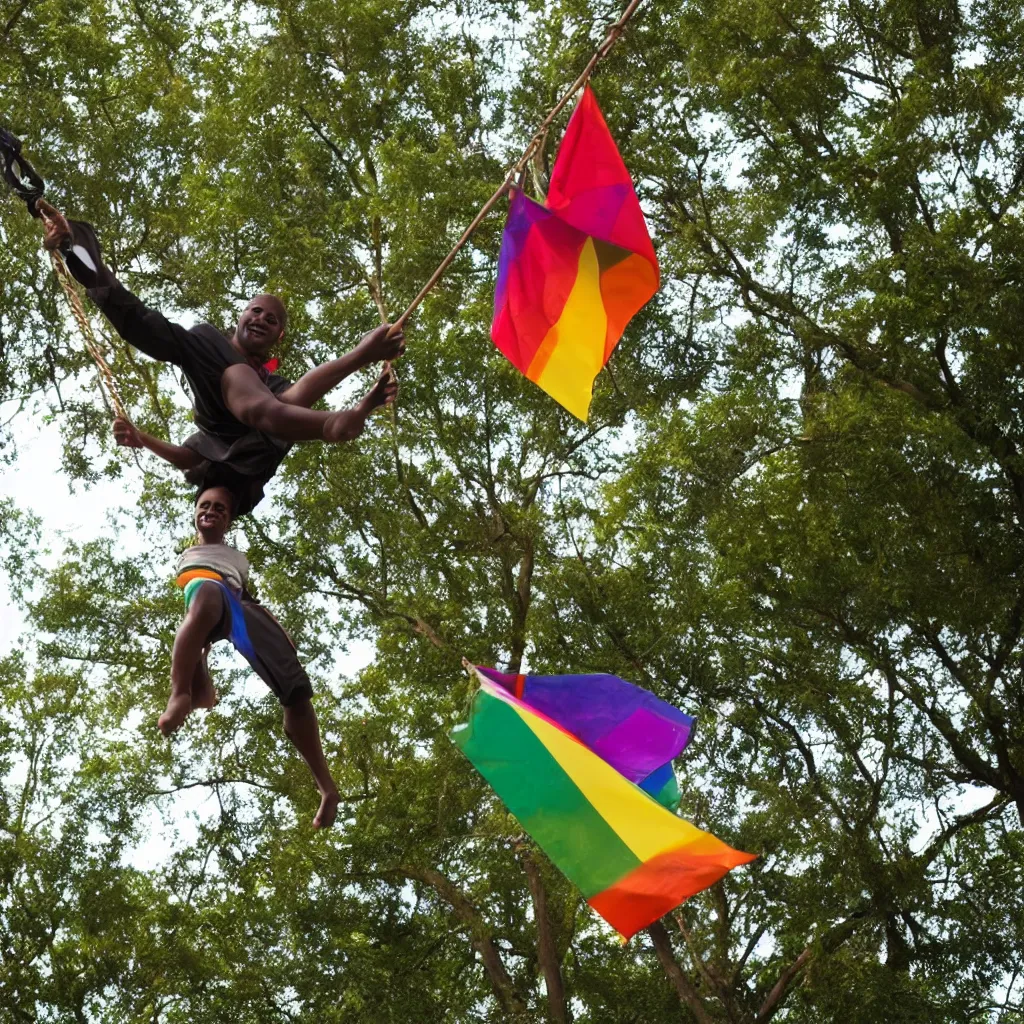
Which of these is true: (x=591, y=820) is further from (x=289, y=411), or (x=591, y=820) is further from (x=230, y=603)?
(x=289, y=411)

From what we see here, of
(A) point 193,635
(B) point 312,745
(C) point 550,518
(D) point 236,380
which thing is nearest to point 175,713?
(A) point 193,635

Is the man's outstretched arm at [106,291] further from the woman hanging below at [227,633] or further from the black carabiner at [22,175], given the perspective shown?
the woman hanging below at [227,633]

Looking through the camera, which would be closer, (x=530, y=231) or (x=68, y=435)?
(x=530, y=231)

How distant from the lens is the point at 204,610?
4105mm

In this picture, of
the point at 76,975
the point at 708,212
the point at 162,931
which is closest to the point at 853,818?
the point at 708,212

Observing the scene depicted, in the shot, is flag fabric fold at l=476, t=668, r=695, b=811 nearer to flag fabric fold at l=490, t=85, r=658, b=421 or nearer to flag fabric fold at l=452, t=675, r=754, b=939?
flag fabric fold at l=452, t=675, r=754, b=939

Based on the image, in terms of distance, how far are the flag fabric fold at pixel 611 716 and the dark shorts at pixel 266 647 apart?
3.77 feet

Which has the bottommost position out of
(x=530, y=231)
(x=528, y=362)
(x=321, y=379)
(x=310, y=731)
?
(x=310, y=731)

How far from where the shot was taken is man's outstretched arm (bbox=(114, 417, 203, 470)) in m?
4.11

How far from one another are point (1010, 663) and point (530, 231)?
22.2 ft

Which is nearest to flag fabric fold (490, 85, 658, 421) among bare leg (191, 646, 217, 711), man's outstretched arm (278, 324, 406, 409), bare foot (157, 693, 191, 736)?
man's outstretched arm (278, 324, 406, 409)

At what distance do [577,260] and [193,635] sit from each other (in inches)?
70.9

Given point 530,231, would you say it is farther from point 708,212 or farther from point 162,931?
point 162,931

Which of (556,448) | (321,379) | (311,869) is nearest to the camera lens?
(321,379)
